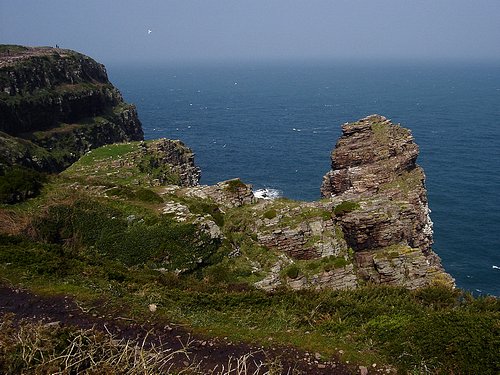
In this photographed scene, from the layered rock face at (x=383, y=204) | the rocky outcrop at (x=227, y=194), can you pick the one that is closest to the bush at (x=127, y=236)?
the rocky outcrop at (x=227, y=194)

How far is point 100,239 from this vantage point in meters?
31.9

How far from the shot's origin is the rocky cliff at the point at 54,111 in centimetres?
7969

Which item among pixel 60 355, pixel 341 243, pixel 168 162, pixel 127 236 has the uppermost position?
pixel 60 355

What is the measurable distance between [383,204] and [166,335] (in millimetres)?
30428

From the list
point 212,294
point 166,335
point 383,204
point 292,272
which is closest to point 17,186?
point 212,294

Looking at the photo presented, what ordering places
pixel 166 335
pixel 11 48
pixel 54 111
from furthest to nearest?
pixel 11 48, pixel 54 111, pixel 166 335

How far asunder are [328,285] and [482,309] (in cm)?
1238

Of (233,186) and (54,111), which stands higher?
→ (54,111)

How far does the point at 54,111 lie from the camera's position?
94812 millimetres

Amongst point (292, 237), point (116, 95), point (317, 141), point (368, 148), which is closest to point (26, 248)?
point (292, 237)

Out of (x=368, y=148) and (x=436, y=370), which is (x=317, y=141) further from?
(x=436, y=370)

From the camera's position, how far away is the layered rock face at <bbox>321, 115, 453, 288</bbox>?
37.9 m

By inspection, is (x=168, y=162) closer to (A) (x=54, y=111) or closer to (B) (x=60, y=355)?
(A) (x=54, y=111)

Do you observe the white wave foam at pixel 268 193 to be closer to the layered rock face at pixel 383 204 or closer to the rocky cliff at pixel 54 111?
the rocky cliff at pixel 54 111
